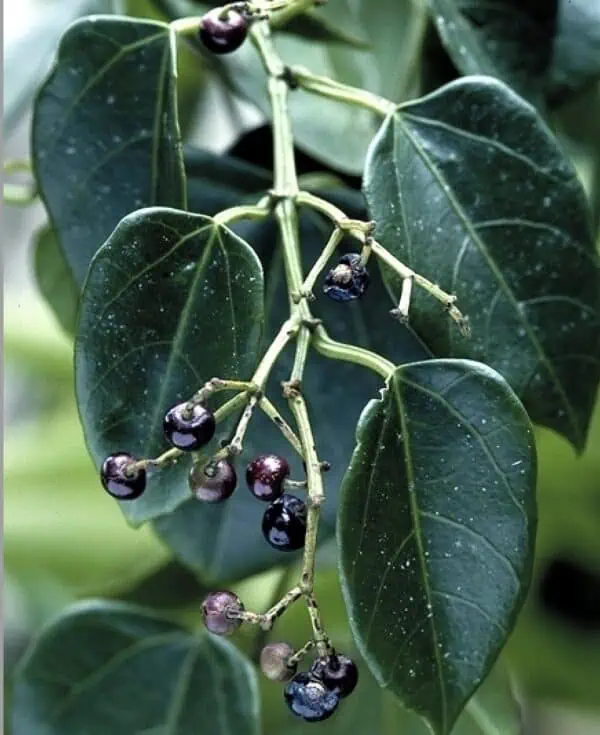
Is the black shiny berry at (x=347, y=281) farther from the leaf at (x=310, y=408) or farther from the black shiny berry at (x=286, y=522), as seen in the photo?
the leaf at (x=310, y=408)

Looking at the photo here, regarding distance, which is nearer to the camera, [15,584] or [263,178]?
[263,178]

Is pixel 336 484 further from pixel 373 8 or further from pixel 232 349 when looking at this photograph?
pixel 373 8

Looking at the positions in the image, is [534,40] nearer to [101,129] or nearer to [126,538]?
[101,129]

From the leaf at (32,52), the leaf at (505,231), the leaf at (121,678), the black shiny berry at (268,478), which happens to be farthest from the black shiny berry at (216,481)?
the leaf at (32,52)

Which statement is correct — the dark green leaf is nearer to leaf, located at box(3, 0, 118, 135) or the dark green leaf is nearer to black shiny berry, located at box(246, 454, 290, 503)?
leaf, located at box(3, 0, 118, 135)

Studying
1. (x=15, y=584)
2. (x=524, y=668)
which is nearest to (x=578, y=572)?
(x=524, y=668)

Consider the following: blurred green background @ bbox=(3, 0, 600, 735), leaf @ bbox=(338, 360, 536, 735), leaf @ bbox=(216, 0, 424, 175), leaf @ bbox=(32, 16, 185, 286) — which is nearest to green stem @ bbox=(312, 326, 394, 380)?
leaf @ bbox=(338, 360, 536, 735)

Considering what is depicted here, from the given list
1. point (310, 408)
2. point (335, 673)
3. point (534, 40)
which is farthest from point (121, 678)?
point (534, 40)
